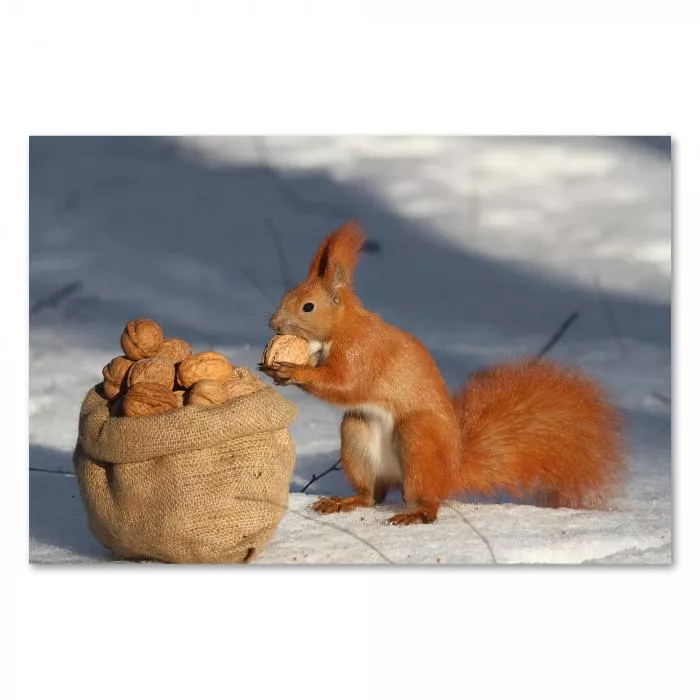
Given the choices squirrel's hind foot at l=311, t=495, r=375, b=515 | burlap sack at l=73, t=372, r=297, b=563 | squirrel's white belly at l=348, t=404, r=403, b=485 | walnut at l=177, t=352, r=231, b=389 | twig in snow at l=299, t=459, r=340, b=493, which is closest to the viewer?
burlap sack at l=73, t=372, r=297, b=563

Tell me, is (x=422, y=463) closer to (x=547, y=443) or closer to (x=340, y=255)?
(x=547, y=443)

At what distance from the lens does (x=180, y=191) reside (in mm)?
4734

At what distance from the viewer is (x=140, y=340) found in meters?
→ 3.83

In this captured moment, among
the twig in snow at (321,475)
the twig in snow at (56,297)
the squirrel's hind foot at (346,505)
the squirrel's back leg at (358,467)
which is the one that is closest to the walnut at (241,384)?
the squirrel's back leg at (358,467)

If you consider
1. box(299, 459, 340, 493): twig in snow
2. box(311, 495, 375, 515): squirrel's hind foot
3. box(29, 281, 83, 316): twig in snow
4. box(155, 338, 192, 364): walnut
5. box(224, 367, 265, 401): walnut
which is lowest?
box(311, 495, 375, 515): squirrel's hind foot

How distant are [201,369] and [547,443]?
3.63 ft

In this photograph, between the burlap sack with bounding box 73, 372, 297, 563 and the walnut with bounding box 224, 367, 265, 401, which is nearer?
the burlap sack with bounding box 73, 372, 297, 563

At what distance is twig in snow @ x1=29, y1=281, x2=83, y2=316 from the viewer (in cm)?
441

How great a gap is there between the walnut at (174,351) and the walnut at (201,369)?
0.36 ft

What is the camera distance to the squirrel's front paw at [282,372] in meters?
3.81

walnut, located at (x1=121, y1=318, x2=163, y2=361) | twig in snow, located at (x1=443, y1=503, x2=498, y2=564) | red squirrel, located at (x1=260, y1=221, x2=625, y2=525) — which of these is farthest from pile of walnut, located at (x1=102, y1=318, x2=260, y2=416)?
twig in snow, located at (x1=443, y1=503, x2=498, y2=564)

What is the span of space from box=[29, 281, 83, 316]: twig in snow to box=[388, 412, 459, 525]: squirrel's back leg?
46.9 inches

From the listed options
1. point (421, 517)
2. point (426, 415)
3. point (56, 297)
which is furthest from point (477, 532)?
point (56, 297)

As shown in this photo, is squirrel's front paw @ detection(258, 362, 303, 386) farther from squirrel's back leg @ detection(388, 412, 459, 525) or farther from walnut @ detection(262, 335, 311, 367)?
squirrel's back leg @ detection(388, 412, 459, 525)
